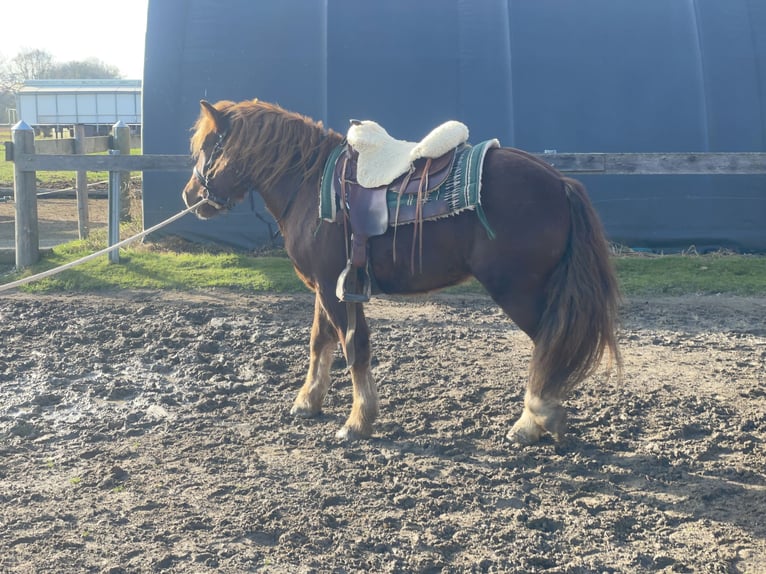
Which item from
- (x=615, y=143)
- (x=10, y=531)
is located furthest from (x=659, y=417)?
(x=615, y=143)

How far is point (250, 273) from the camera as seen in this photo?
28.0 ft

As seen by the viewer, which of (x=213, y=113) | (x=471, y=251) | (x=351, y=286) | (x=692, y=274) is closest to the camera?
(x=471, y=251)

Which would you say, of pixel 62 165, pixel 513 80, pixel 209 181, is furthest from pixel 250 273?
pixel 513 80

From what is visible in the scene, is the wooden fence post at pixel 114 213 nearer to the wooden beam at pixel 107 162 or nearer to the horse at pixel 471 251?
the wooden beam at pixel 107 162

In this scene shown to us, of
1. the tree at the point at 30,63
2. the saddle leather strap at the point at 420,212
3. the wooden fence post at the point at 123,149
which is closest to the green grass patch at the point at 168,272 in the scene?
the wooden fence post at the point at 123,149

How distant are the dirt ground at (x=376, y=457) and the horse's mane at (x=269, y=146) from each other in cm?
144

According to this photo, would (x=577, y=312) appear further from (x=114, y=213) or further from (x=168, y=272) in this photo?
(x=114, y=213)

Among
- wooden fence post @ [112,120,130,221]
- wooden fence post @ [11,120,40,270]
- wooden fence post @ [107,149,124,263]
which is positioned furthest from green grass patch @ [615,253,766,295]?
wooden fence post @ [112,120,130,221]

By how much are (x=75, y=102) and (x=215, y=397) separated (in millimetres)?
40938

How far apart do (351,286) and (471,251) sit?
27.1 inches

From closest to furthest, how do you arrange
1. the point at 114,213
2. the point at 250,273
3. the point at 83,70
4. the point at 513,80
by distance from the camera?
the point at 250,273, the point at 114,213, the point at 513,80, the point at 83,70

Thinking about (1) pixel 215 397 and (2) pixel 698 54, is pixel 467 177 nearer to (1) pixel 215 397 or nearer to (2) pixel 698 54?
(1) pixel 215 397

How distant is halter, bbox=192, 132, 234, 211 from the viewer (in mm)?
4863

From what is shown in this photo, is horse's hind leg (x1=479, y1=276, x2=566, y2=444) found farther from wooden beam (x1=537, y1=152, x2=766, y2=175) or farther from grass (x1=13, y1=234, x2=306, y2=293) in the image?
grass (x1=13, y1=234, x2=306, y2=293)
